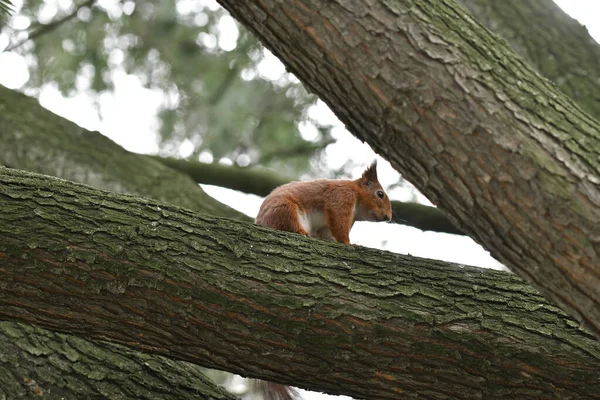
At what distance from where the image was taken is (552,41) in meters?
4.21

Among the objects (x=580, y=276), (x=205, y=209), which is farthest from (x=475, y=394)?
(x=205, y=209)

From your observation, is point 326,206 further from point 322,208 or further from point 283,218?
point 283,218

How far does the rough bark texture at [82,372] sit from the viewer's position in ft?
9.53

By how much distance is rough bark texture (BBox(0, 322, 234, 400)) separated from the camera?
114 inches

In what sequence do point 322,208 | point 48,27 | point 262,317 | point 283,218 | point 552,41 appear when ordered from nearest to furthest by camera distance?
point 262,317 → point 283,218 → point 322,208 → point 552,41 → point 48,27

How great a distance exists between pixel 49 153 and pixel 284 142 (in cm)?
218

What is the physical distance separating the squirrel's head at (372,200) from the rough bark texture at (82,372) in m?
1.54

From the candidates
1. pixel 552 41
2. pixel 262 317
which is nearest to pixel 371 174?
pixel 552 41

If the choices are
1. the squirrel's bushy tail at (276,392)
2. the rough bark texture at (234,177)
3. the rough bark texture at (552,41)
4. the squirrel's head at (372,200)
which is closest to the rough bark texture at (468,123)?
the squirrel's bushy tail at (276,392)

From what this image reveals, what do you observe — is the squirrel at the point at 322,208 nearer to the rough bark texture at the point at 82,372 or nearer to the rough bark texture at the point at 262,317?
the rough bark texture at the point at 82,372

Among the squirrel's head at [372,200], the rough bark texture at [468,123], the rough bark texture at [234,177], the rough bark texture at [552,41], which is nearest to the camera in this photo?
the rough bark texture at [468,123]

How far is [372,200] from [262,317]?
1951mm

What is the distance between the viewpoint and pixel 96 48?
20.0 ft

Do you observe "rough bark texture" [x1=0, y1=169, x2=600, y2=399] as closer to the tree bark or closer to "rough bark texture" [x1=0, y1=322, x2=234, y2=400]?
"rough bark texture" [x1=0, y1=322, x2=234, y2=400]
